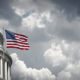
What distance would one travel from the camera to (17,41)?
205 ft

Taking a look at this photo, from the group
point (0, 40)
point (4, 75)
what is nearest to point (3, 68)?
point (4, 75)

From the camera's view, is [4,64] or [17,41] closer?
[17,41]

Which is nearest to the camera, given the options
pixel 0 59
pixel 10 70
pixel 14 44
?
pixel 14 44

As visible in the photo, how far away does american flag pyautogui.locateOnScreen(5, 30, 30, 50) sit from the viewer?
203 feet

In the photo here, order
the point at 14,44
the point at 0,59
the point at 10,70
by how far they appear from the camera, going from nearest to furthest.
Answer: the point at 14,44, the point at 0,59, the point at 10,70

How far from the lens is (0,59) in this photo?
258ft

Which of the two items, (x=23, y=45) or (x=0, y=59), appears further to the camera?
(x=0, y=59)

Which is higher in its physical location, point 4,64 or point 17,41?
point 4,64

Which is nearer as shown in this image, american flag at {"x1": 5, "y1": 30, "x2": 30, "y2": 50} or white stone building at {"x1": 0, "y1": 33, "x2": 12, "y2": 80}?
american flag at {"x1": 5, "y1": 30, "x2": 30, "y2": 50}

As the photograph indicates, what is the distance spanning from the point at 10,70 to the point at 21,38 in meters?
25.3

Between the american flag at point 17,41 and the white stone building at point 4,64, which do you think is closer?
the american flag at point 17,41

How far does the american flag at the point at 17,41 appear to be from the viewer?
61.8m

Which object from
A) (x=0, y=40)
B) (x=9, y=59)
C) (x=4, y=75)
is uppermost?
(x=0, y=40)

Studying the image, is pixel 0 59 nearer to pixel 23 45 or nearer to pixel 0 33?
pixel 0 33
